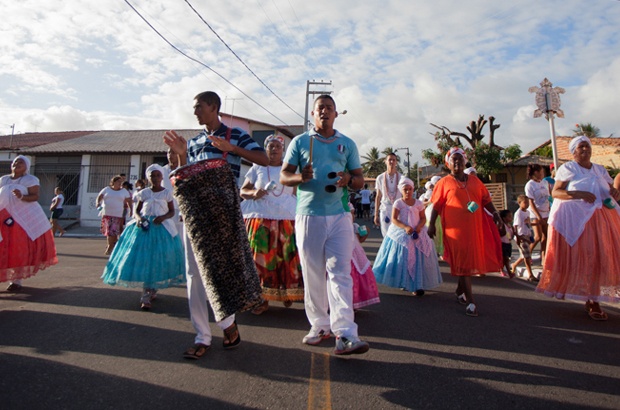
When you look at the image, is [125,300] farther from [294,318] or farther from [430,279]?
[430,279]

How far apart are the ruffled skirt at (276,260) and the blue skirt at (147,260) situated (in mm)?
1124

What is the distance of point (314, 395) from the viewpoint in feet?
8.66

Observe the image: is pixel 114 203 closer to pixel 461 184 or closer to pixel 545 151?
pixel 461 184

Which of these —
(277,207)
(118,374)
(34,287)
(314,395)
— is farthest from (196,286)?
(34,287)

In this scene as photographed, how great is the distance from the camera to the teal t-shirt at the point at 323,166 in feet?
11.3

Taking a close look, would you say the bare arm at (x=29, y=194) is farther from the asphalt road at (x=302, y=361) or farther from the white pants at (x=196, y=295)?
the white pants at (x=196, y=295)

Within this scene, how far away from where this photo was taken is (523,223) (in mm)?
8820

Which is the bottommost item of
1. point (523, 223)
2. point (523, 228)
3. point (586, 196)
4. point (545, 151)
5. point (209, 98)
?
point (523, 228)

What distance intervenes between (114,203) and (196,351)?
8120 mm

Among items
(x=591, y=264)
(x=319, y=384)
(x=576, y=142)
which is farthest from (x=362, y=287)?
(x=576, y=142)

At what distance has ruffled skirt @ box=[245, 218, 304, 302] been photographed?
4.73 metres

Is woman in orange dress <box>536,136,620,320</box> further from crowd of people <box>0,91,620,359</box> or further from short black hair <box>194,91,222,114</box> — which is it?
short black hair <box>194,91,222,114</box>

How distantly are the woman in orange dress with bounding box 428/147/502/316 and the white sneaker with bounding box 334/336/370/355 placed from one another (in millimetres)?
2212

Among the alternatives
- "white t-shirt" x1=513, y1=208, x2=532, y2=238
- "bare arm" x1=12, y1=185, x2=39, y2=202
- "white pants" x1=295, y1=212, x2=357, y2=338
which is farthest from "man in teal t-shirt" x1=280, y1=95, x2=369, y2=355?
"white t-shirt" x1=513, y1=208, x2=532, y2=238
